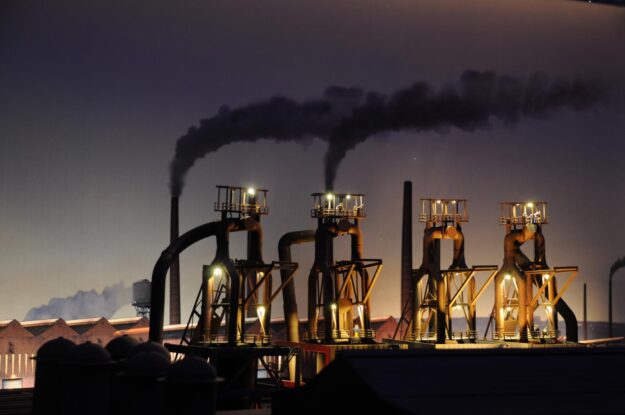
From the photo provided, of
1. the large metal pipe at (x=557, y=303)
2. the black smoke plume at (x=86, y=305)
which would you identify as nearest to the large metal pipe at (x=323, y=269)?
the large metal pipe at (x=557, y=303)

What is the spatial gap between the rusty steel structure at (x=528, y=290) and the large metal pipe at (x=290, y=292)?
1004 cm

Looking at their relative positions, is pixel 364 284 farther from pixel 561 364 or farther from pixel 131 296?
pixel 561 364

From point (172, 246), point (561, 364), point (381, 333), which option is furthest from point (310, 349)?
point (561, 364)

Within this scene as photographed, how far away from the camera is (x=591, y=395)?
752 inches

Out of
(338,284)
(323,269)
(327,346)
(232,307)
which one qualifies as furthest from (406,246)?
(232,307)

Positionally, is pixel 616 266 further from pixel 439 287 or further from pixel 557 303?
pixel 439 287

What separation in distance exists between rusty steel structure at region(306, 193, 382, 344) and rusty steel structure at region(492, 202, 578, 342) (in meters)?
7.79

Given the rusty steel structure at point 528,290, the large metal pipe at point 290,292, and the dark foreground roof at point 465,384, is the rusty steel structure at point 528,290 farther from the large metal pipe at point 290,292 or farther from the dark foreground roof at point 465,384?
the dark foreground roof at point 465,384

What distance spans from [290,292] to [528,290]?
1198 cm

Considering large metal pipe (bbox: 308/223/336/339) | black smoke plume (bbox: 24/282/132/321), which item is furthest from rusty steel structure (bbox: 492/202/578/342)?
black smoke plume (bbox: 24/282/132/321)

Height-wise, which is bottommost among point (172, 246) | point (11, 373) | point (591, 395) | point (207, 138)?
point (11, 373)

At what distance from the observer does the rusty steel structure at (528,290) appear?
43.8m

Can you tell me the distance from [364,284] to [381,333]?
1301 centimetres

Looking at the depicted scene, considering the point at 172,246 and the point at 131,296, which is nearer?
the point at 172,246
